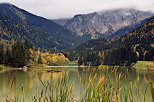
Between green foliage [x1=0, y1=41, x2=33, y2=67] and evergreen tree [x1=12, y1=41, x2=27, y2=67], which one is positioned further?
evergreen tree [x1=12, y1=41, x2=27, y2=67]

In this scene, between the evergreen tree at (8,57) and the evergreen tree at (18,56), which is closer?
the evergreen tree at (8,57)

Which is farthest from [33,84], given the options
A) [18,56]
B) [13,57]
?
[13,57]

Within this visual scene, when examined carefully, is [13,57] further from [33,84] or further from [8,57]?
[33,84]

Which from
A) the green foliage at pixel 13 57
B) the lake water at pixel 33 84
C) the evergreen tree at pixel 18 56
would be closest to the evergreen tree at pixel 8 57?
the green foliage at pixel 13 57

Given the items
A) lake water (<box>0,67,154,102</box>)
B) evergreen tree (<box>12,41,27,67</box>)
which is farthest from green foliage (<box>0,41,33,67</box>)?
lake water (<box>0,67,154,102</box>)

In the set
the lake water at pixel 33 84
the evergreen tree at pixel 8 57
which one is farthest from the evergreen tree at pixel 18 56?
the lake water at pixel 33 84

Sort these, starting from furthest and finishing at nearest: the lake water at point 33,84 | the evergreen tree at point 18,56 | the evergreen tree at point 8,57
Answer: the evergreen tree at point 18,56
the evergreen tree at point 8,57
the lake water at point 33,84

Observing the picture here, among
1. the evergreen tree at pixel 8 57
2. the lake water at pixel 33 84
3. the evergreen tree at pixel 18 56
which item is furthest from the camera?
the evergreen tree at pixel 18 56

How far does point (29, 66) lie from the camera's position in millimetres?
93000

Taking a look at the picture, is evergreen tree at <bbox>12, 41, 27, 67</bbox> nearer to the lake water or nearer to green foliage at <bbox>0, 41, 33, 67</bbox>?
green foliage at <bbox>0, 41, 33, 67</bbox>

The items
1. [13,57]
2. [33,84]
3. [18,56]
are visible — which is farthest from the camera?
[18,56]

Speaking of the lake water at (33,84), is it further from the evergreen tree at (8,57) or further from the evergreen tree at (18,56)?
the evergreen tree at (18,56)

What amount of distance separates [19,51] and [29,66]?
28.3ft

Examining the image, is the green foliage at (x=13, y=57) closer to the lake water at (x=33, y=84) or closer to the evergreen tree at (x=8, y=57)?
the evergreen tree at (x=8, y=57)
